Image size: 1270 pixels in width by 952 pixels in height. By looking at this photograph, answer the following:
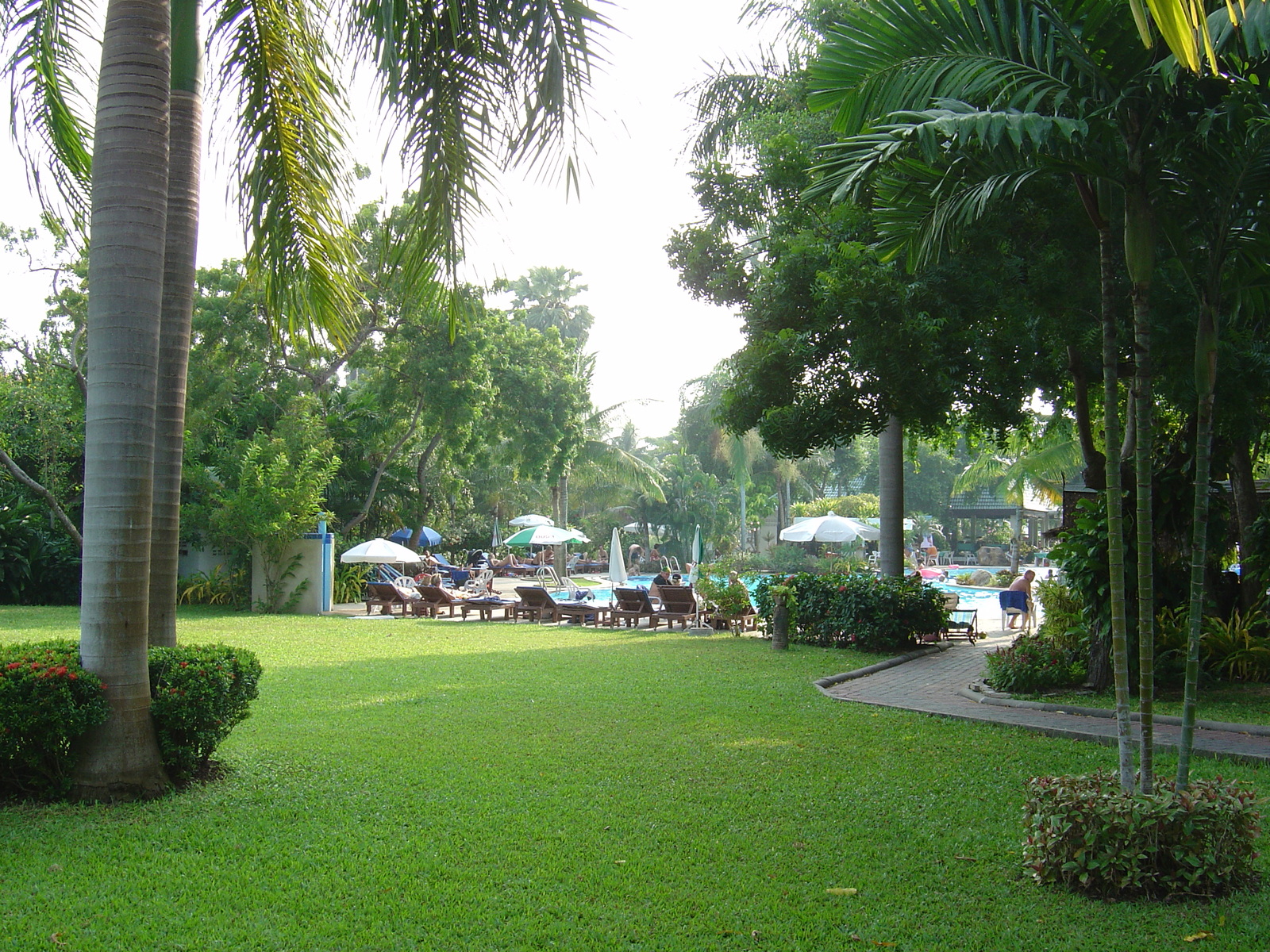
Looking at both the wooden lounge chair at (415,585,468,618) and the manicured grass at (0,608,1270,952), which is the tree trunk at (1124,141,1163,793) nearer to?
the manicured grass at (0,608,1270,952)

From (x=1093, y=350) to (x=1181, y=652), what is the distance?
3211 mm

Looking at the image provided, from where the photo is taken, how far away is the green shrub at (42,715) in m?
5.08

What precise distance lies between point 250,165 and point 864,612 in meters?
10.4

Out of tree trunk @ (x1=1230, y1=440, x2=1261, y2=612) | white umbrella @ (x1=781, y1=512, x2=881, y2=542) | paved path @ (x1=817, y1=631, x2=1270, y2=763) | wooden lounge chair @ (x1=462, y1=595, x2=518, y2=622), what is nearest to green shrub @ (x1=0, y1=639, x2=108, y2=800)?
paved path @ (x1=817, y1=631, x2=1270, y2=763)

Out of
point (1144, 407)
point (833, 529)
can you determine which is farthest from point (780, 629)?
point (833, 529)

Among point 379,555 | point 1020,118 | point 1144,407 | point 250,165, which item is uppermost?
point 250,165

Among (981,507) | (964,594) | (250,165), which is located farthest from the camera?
Result: (981,507)

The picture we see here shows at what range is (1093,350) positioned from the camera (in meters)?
9.75

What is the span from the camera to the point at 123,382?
5355 millimetres

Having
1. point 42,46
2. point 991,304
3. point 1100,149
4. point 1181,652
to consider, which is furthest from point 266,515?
point 1100,149

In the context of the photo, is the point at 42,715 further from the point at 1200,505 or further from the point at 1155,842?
the point at 1200,505

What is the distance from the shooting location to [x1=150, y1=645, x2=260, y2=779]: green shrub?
572cm

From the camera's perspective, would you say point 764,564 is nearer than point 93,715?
No

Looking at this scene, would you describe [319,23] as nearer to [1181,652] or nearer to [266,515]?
[1181,652]
